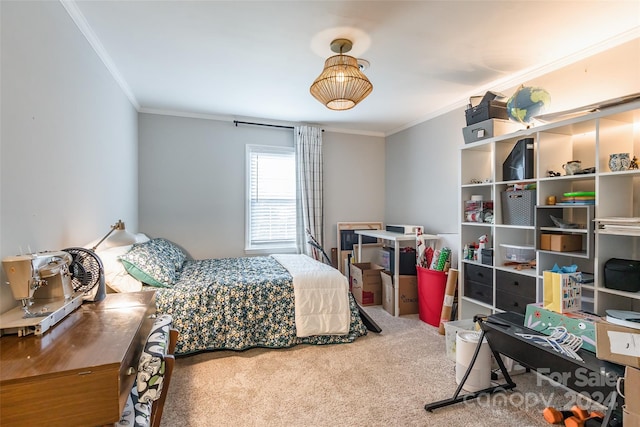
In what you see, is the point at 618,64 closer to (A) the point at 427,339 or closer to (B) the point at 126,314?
(A) the point at 427,339

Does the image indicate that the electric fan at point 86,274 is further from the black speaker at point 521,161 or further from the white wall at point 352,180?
the white wall at point 352,180

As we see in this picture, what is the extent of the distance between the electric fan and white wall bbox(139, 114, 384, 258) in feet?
7.44

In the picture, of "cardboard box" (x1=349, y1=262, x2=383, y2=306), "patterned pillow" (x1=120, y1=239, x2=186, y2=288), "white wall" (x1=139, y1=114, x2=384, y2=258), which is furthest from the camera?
"cardboard box" (x1=349, y1=262, x2=383, y2=306)

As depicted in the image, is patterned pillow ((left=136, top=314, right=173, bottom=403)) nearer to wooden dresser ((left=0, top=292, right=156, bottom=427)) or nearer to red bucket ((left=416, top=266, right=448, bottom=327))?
wooden dresser ((left=0, top=292, right=156, bottom=427))

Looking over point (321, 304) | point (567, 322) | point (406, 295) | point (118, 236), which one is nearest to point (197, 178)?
point (118, 236)

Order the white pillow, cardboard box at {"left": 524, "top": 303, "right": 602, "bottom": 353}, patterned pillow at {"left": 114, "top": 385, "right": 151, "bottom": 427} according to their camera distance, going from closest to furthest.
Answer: patterned pillow at {"left": 114, "top": 385, "right": 151, "bottom": 427} → cardboard box at {"left": 524, "top": 303, "right": 602, "bottom": 353} → the white pillow

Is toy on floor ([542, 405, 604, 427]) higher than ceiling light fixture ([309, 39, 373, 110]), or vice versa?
ceiling light fixture ([309, 39, 373, 110])

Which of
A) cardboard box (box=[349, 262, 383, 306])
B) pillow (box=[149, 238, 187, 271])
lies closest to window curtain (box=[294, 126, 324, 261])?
cardboard box (box=[349, 262, 383, 306])

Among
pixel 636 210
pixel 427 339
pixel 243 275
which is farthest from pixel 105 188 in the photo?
pixel 636 210

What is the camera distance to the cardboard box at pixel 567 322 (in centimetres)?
151

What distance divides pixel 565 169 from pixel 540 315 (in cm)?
109

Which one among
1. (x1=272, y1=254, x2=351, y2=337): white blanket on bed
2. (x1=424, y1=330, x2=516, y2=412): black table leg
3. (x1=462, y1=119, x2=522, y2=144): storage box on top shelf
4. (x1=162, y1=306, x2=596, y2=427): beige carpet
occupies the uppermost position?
(x1=462, y1=119, x2=522, y2=144): storage box on top shelf

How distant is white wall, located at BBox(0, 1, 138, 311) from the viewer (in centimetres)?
130

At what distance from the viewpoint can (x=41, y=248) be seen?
152cm
